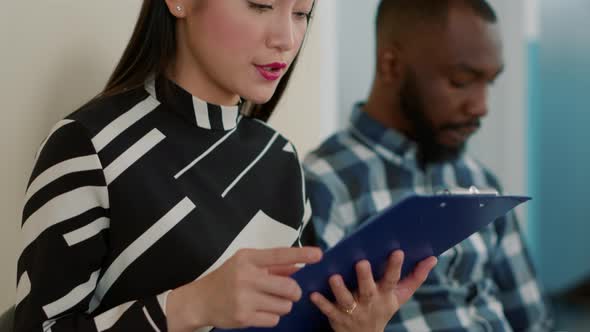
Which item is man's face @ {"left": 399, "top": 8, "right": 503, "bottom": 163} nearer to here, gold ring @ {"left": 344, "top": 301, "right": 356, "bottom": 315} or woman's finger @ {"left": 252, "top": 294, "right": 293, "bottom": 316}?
gold ring @ {"left": 344, "top": 301, "right": 356, "bottom": 315}

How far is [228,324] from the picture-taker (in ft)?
3.06

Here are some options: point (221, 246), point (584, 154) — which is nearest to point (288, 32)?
point (221, 246)

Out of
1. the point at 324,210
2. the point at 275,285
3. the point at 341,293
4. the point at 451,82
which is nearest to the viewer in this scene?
the point at 275,285

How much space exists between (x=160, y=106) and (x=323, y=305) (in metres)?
0.37

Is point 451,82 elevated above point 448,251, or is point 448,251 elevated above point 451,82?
point 451,82

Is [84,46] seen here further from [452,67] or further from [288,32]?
[452,67]

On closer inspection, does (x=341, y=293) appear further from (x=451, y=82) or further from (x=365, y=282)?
(x=451, y=82)

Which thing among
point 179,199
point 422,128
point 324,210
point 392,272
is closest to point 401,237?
point 392,272

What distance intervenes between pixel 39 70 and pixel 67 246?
1.00 ft

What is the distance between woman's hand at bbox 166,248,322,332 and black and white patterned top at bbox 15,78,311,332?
89 millimetres

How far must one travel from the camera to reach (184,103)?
3.87ft

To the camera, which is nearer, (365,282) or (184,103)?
(365,282)

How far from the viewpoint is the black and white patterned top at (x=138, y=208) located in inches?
39.3

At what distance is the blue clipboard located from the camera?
91cm
